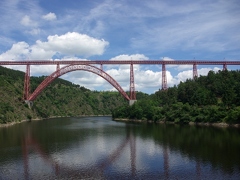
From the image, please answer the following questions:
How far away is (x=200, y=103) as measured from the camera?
4381cm

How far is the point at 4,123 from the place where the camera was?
134 ft

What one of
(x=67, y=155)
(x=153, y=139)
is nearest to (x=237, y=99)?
(x=153, y=139)

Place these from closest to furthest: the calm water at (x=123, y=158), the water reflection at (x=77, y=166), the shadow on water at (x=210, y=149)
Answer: the calm water at (x=123, y=158), the water reflection at (x=77, y=166), the shadow on water at (x=210, y=149)

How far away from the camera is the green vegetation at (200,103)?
3816 centimetres

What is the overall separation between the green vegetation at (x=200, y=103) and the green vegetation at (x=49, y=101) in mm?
8892

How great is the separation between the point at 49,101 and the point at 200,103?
49906 millimetres

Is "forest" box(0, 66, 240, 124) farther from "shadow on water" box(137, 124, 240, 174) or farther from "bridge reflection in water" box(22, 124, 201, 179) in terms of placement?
"bridge reflection in water" box(22, 124, 201, 179)

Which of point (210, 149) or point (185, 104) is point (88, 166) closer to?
point (210, 149)

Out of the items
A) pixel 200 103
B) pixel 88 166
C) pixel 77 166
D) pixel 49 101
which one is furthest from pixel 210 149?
pixel 49 101

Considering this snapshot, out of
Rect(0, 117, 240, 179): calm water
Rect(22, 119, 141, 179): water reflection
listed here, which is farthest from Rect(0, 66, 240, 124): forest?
Rect(22, 119, 141, 179): water reflection

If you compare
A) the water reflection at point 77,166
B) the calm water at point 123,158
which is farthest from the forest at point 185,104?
the water reflection at point 77,166

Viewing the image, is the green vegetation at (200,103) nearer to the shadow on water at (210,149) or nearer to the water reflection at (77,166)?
the shadow on water at (210,149)

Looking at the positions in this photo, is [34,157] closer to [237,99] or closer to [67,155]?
[67,155]

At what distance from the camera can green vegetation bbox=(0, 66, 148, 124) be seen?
5056cm
